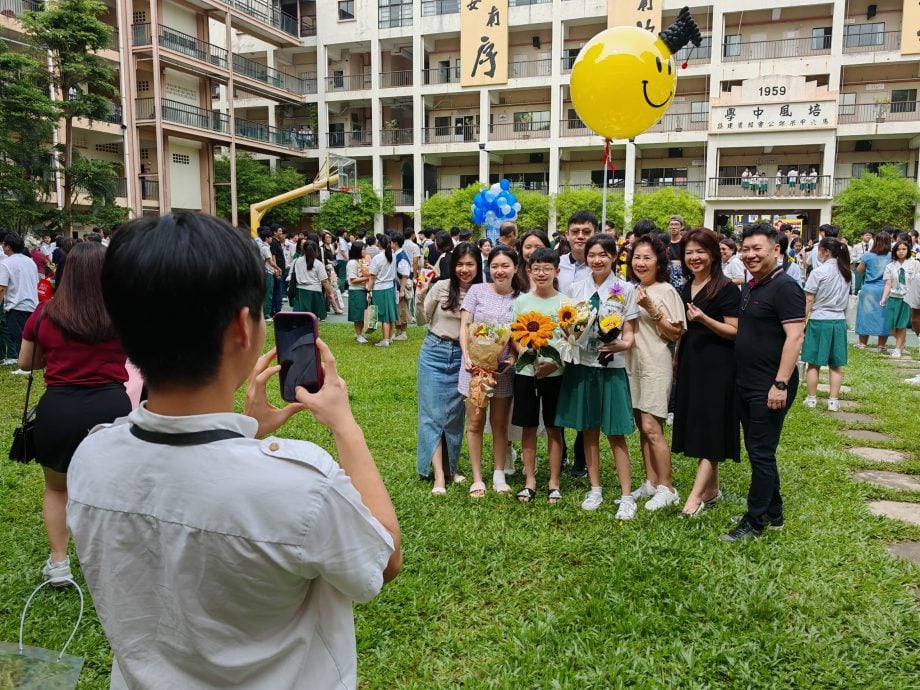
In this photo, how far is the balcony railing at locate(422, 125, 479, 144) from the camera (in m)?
31.1

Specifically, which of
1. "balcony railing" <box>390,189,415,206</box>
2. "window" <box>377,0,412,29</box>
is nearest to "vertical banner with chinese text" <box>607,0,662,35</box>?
"window" <box>377,0,412,29</box>

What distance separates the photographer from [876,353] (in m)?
9.88

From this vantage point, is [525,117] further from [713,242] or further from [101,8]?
[713,242]

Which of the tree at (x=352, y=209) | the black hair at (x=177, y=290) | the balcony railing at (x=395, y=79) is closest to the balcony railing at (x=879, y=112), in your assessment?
the balcony railing at (x=395, y=79)

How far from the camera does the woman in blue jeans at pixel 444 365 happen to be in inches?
185

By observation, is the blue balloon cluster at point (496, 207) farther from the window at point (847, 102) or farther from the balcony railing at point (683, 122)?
the window at point (847, 102)

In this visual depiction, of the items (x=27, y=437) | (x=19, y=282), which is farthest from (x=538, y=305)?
(x=19, y=282)

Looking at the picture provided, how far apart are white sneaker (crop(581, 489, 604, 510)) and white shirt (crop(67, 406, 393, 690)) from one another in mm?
3304

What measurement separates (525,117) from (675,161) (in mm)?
6715

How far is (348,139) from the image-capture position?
1312 inches

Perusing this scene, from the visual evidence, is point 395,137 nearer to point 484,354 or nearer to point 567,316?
point 484,354

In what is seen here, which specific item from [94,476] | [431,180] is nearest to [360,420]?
[94,476]

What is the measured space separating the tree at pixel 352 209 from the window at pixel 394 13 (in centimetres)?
728

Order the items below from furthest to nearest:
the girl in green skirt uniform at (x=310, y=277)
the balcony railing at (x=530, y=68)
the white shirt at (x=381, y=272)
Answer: the balcony railing at (x=530, y=68)
the girl in green skirt uniform at (x=310, y=277)
the white shirt at (x=381, y=272)
